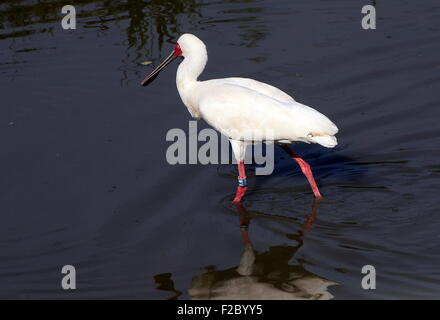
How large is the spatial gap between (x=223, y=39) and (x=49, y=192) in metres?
3.75

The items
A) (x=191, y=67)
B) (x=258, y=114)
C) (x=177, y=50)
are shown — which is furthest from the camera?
(x=177, y=50)

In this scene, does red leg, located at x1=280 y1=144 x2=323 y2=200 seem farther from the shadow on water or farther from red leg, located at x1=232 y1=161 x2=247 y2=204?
the shadow on water

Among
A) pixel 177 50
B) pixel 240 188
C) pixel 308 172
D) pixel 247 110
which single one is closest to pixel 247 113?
pixel 247 110

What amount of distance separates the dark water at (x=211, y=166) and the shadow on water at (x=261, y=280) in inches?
0.6

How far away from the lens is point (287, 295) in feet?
19.4

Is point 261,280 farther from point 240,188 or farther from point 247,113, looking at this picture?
point 247,113

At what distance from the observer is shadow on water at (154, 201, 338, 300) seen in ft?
19.5

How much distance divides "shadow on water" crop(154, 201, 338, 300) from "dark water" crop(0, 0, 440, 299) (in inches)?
0.6

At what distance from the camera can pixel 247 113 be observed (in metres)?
7.17

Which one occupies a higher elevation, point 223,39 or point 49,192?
point 223,39

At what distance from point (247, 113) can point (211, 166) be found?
0.91 meters
